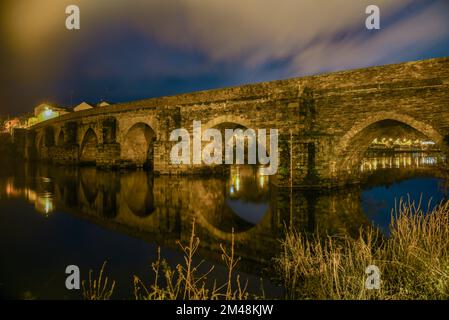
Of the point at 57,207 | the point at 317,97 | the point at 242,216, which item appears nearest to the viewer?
the point at 242,216

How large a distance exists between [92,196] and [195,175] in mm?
7629

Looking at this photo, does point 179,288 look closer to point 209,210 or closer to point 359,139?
point 209,210

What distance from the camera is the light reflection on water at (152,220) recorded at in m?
5.58

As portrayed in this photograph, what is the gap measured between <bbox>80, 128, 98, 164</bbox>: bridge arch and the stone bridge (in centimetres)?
1363

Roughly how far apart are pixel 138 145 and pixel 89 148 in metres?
8.84

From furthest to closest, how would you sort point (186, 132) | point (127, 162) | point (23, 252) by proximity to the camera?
point (127, 162)
point (186, 132)
point (23, 252)

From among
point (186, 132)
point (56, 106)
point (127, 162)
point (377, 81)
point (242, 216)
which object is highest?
point (56, 106)

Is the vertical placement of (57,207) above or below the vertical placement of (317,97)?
below

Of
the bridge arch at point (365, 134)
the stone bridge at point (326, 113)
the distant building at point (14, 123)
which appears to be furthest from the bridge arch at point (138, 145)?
the distant building at point (14, 123)

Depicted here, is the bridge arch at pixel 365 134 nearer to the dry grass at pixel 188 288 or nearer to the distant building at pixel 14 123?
the dry grass at pixel 188 288

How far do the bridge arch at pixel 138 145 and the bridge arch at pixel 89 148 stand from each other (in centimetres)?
709
